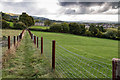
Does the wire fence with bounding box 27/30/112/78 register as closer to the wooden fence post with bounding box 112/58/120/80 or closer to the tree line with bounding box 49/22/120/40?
the wooden fence post with bounding box 112/58/120/80

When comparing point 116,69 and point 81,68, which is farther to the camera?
point 81,68

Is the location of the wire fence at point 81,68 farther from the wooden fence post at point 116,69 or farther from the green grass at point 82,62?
the wooden fence post at point 116,69

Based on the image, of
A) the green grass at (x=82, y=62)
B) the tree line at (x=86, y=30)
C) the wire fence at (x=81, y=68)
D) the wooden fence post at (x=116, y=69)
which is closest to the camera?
the wooden fence post at (x=116, y=69)

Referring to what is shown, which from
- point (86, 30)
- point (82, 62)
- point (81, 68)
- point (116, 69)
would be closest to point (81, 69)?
point (81, 68)

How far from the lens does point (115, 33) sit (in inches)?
1709

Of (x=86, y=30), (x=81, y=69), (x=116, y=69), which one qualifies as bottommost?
(x=81, y=69)

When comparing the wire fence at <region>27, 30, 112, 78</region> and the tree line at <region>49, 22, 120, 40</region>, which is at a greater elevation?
the tree line at <region>49, 22, 120, 40</region>

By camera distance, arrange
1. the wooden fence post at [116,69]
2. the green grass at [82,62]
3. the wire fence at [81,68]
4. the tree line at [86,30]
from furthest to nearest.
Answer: the tree line at [86,30] < the green grass at [82,62] < the wire fence at [81,68] < the wooden fence post at [116,69]

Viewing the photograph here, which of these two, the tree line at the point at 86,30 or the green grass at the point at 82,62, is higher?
the tree line at the point at 86,30

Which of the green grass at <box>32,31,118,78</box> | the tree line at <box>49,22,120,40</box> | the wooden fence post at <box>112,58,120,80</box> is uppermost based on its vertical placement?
the tree line at <box>49,22,120,40</box>

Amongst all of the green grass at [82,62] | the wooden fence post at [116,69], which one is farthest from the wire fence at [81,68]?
the wooden fence post at [116,69]

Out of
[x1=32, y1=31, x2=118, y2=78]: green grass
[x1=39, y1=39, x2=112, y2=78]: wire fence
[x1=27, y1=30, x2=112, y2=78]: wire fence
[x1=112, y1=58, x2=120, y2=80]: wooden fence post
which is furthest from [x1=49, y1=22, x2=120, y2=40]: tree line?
[x1=112, y1=58, x2=120, y2=80]: wooden fence post

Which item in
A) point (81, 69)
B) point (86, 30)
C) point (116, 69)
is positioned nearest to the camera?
point (116, 69)

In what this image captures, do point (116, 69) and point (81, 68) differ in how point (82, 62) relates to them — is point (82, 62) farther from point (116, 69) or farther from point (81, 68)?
point (116, 69)
